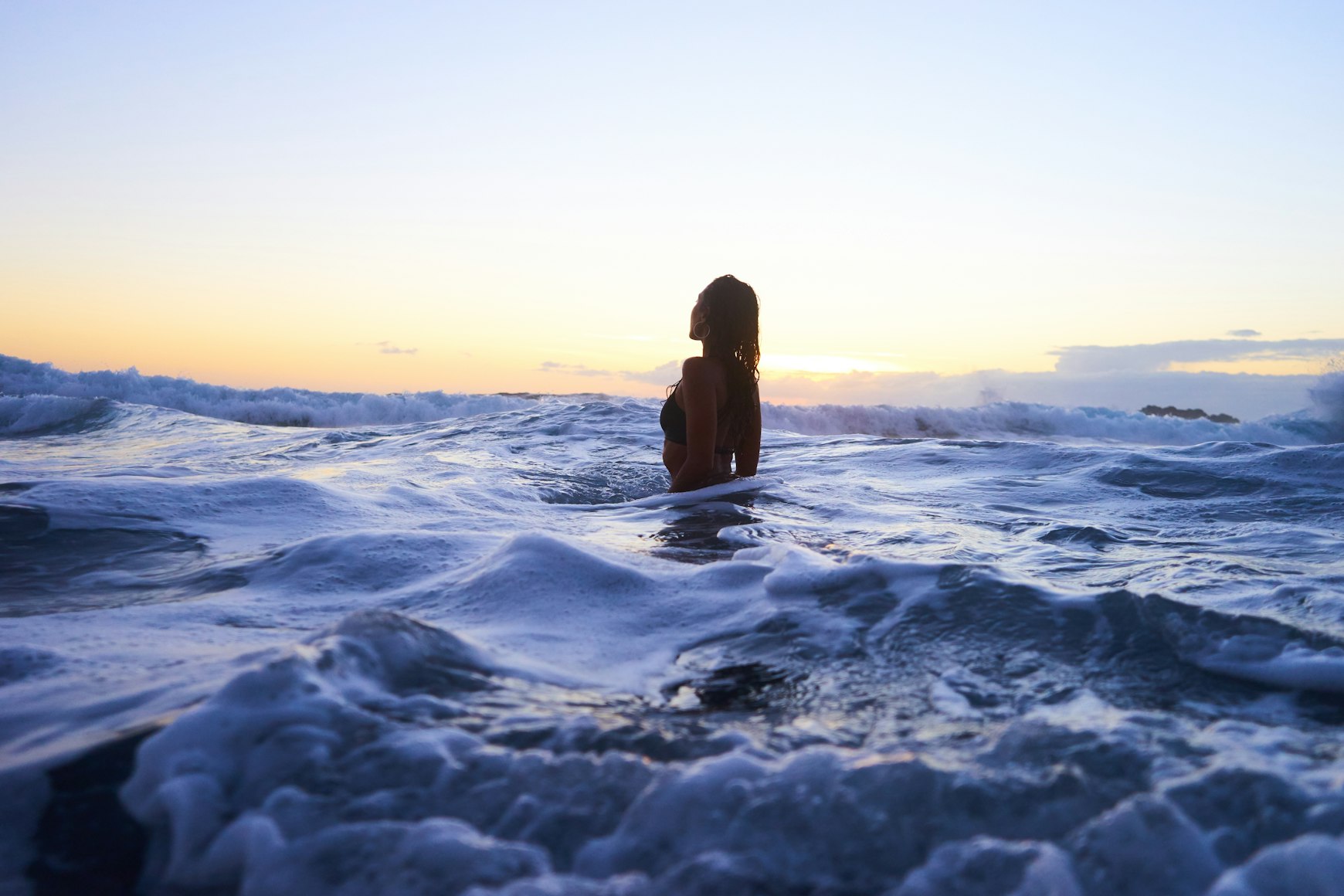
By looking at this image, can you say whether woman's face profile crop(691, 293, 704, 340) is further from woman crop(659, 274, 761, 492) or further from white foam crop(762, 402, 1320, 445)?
white foam crop(762, 402, 1320, 445)

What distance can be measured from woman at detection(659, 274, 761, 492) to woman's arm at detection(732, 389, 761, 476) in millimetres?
67

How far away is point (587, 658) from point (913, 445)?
664cm

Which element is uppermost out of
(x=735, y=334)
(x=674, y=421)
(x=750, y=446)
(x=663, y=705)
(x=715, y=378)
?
(x=735, y=334)

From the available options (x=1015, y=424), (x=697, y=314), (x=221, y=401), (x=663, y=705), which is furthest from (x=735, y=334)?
(x=221, y=401)

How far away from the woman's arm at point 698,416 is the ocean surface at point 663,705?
2.56 ft

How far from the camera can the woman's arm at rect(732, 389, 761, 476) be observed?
5531 mm

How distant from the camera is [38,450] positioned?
895 centimetres

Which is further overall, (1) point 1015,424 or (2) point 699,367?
(1) point 1015,424

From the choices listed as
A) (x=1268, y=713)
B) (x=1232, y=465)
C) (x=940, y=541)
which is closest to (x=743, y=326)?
(x=940, y=541)

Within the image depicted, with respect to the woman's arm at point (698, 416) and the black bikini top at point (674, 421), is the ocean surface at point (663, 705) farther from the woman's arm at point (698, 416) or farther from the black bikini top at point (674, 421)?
the black bikini top at point (674, 421)

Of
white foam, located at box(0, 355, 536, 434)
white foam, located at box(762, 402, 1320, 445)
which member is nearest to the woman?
white foam, located at box(762, 402, 1320, 445)

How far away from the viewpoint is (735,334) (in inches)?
201

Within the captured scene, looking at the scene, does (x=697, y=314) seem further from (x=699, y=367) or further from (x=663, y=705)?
(x=663, y=705)

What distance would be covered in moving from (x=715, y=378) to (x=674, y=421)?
1.79ft
